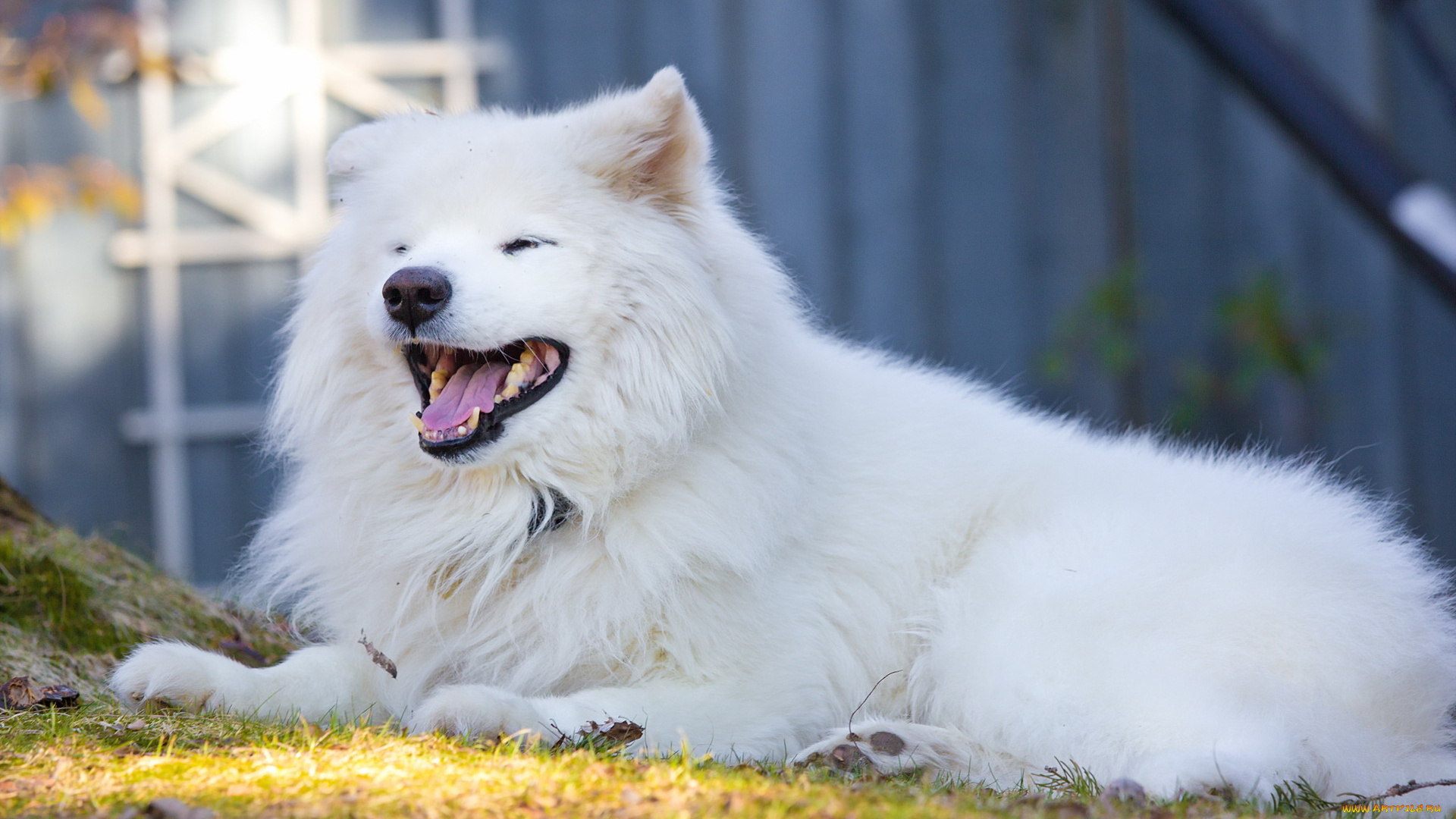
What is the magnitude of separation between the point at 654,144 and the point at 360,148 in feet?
2.92

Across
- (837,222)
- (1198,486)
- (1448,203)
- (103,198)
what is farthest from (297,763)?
(1448,203)

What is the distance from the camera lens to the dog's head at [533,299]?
116 inches

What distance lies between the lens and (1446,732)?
9.52 feet

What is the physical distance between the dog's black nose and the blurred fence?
449 centimetres

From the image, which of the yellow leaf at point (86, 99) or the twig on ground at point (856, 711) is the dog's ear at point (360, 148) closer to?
the twig on ground at point (856, 711)

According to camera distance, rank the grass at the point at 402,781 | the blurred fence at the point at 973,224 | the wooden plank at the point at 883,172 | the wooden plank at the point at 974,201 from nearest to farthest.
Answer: the grass at the point at 402,781 < the blurred fence at the point at 973,224 < the wooden plank at the point at 883,172 < the wooden plank at the point at 974,201

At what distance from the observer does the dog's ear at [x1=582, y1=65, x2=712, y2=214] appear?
3.05 meters

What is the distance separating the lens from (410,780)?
2238 millimetres

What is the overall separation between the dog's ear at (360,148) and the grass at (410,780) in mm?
1550

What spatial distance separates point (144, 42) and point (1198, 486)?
19.6 ft

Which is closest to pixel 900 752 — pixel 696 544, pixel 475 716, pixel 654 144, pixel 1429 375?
pixel 696 544

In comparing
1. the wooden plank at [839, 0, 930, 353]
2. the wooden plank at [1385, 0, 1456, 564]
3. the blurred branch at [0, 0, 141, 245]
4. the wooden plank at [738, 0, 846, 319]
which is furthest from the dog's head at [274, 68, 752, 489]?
the wooden plank at [1385, 0, 1456, 564]

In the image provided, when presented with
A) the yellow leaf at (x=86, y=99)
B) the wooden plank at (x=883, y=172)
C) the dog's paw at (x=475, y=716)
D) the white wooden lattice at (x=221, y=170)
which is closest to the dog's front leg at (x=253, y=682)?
the dog's paw at (x=475, y=716)

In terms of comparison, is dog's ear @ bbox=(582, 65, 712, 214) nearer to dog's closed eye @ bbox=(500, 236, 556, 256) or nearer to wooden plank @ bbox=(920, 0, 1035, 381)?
dog's closed eye @ bbox=(500, 236, 556, 256)
